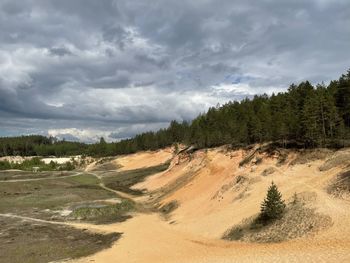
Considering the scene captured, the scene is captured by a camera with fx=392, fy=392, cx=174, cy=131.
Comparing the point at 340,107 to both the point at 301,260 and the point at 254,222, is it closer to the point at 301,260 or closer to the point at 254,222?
the point at 254,222

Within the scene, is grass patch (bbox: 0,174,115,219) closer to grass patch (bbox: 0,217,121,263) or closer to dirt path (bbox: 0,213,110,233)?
dirt path (bbox: 0,213,110,233)

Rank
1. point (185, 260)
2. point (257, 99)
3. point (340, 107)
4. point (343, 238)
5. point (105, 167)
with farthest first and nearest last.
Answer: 1. point (105, 167)
2. point (257, 99)
3. point (340, 107)
4. point (185, 260)
5. point (343, 238)

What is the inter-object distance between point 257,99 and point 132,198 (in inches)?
2397

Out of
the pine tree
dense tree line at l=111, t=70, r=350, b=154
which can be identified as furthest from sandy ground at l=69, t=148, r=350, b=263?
dense tree line at l=111, t=70, r=350, b=154

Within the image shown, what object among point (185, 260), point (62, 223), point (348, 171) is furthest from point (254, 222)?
point (62, 223)

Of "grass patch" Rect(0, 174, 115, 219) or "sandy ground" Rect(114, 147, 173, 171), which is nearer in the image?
"grass patch" Rect(0, 174, 115, 219)

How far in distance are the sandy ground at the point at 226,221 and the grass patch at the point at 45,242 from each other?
2.62 m

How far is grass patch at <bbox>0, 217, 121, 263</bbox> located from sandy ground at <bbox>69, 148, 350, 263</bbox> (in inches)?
103

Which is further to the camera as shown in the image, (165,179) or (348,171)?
(165,179)

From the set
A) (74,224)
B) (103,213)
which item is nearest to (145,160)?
(103,213)

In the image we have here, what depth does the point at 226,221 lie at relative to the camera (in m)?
44.5

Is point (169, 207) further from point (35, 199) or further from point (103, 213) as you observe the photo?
point (35, 199)

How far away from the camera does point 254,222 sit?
40.0 meters

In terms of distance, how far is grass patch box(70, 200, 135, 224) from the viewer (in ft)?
192
